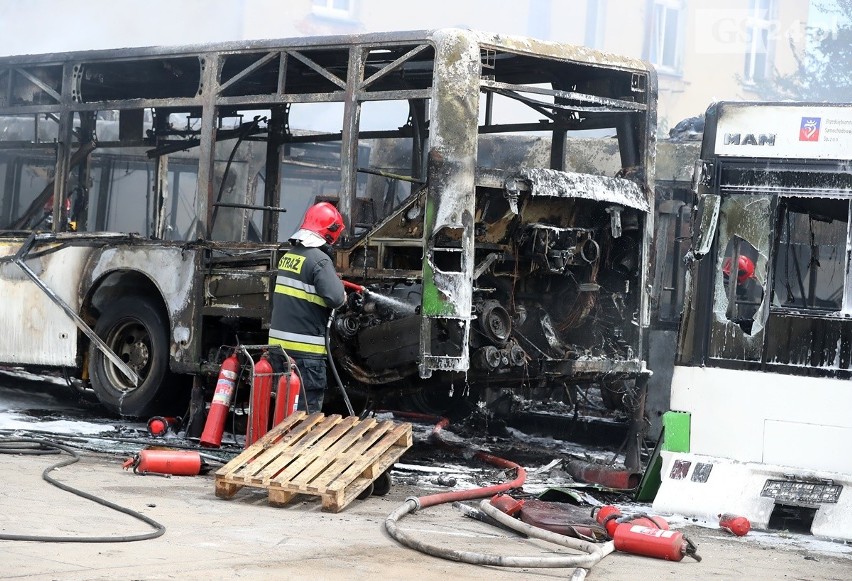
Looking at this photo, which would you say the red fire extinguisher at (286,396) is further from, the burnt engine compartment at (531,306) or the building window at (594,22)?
the building window at (594,22)

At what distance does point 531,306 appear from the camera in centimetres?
1028

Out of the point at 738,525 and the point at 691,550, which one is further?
the point at 738,525

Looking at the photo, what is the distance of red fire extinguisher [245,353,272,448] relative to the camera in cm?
878

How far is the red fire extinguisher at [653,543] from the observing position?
6.16 metres

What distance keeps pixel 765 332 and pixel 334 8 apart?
840 inches

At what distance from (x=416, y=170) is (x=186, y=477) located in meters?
4.33

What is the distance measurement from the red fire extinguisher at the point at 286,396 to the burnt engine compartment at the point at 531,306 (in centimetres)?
101

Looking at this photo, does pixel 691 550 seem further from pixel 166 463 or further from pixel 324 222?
pixel 324 222

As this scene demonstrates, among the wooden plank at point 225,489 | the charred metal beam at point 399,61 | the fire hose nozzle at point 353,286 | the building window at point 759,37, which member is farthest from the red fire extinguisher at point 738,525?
the building window at point 759,37

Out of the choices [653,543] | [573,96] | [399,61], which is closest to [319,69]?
[399,61]

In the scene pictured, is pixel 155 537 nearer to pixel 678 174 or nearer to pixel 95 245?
pixel 95 245

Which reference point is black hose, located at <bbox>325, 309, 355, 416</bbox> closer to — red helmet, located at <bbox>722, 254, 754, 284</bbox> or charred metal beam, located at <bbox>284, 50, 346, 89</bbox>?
charred metal beam, located at <bbox>284, 50, 346, 89</bbox>

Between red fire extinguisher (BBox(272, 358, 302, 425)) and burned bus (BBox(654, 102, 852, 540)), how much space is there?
96.8 inches

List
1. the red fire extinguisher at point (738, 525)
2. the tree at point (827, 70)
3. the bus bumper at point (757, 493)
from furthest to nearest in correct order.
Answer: the tree at point (827, 70) < the bus bumper at point (757, 493) < the red fire extinguisher at point (738, 525)
